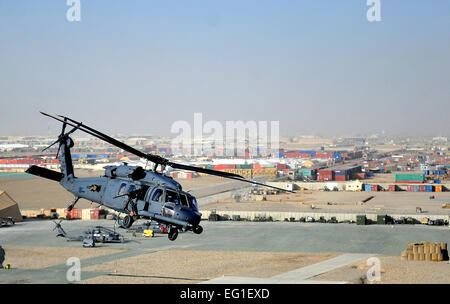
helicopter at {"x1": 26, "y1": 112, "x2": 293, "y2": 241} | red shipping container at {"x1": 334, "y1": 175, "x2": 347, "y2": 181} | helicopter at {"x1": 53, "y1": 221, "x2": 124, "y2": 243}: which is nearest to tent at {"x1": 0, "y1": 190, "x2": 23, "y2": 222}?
helicopter at {"x1": 53, "y1": 221, "x2": 124, "y2": 243}

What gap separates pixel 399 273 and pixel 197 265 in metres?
18.7

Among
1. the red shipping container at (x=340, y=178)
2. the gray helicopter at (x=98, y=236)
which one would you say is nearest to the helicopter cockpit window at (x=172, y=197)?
the gray helicopter at (x=98, y=236)

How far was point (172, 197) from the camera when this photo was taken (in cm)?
2939

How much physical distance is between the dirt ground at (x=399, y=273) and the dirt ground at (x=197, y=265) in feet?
16.8

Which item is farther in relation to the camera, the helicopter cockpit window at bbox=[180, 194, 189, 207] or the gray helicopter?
the gray helicopter

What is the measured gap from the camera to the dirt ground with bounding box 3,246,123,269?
5846 cm

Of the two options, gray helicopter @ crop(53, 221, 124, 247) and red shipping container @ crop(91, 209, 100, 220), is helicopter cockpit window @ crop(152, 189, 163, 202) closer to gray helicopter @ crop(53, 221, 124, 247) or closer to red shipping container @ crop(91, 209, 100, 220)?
gray helicopter @ crop(53, 221, 124, 247)

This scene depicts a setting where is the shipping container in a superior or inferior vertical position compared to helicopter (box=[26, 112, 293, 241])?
inferior

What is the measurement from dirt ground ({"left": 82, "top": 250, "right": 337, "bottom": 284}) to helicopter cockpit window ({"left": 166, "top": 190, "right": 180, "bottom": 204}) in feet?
69.8

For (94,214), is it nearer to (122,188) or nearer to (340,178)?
(122,188)

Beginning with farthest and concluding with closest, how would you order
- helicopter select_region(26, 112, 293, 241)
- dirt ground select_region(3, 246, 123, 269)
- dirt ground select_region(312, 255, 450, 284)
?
dirt ground select_region(3, 246, 123, 269) < dirt ground select_region(312, 255, 450, 284) < helicopter select_region(26, 112, 293, 241)
